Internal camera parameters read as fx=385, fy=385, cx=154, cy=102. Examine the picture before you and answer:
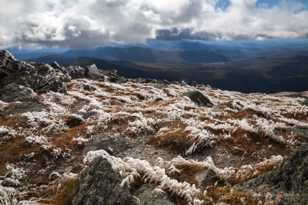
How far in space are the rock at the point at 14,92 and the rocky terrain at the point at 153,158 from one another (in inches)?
371

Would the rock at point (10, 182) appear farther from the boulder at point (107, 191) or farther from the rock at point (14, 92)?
the rock at point (14, 92)

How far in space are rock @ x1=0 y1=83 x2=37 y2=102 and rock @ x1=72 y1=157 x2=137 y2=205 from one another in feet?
148

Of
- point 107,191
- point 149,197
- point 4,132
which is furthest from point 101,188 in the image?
point 4,132

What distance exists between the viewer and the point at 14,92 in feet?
203

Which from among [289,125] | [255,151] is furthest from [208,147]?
[289,125]

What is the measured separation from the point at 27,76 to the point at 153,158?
5209cm

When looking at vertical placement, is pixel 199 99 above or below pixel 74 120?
below

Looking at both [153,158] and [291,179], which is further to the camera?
[153,158]

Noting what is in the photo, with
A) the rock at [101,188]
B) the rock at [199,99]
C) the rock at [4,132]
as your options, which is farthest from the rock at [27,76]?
the rock at [101,188]

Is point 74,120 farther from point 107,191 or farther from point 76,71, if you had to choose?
point 76,71

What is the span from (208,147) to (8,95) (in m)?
44.6

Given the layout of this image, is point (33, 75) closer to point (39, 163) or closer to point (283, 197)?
point (39, 163)

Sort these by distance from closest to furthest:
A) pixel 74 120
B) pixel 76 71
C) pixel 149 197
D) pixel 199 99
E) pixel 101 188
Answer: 1. pixel 101 188
2. pixel 149 197
3. pixel 74 120
4. pixel 199 99
5. pixel 76 71

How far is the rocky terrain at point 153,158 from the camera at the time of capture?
15.3 meters
